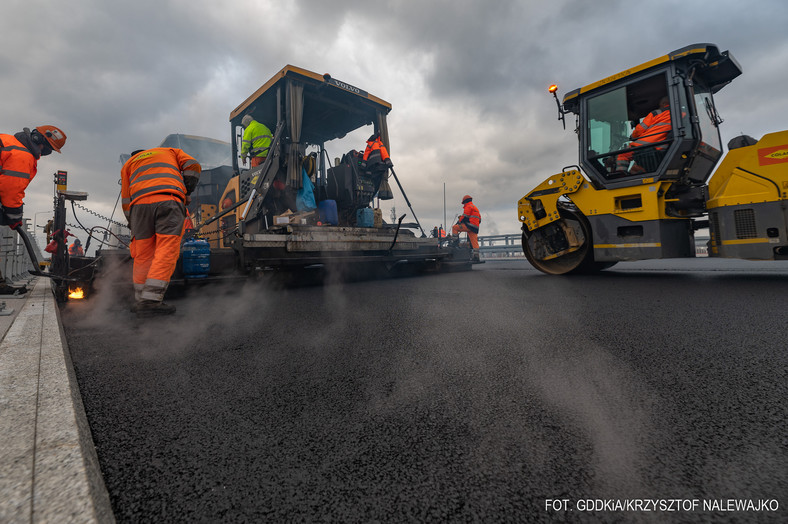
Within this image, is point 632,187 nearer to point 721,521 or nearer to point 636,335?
point 636,335

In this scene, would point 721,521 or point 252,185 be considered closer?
point 721,521

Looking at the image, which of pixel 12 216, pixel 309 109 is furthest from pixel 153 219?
pixel 309 109

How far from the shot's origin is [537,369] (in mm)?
1422

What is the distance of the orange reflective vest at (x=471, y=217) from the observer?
1005 cm

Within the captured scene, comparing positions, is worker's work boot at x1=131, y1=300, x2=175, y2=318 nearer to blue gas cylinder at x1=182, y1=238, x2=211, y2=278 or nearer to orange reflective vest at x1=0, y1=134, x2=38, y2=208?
blue gas cylinder at x1=182, y1=238, x2=211, y2=278

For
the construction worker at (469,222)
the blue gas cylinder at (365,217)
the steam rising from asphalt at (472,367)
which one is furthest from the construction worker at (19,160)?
the construction worker at (469,222)

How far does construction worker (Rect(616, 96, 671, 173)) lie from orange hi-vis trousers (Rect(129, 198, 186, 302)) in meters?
4.78

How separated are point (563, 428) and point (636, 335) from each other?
118 centimetres

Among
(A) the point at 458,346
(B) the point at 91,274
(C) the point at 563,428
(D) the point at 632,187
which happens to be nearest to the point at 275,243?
(B) the point at 91,274

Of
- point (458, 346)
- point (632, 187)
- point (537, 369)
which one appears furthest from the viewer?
point (632, 187)

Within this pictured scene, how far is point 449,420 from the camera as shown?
1.04m

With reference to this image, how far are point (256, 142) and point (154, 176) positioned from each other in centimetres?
266

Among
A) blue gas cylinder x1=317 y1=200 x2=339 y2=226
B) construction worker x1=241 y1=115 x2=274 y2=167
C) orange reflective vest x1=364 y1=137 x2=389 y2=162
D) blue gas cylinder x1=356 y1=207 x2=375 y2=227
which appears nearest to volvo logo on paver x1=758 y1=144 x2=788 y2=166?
orange reflective vest x1=364 y1=137 x2=389 y2=162

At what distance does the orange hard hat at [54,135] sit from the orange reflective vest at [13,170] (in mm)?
212
